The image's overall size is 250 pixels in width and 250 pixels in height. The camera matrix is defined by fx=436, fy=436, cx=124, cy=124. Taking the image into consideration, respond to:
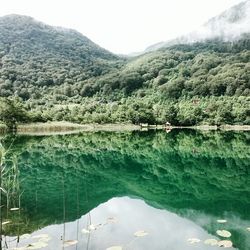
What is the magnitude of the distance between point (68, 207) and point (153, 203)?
3.88 m

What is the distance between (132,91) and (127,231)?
15332 centimetres

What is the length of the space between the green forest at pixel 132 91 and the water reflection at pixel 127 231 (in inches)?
2372

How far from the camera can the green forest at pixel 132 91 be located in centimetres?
10269

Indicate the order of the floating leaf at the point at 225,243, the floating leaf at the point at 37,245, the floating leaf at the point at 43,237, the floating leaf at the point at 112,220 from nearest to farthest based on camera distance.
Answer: the floating leaf at the point at 37,245
the floating leaf at the point at 225,243
the floating leaf at the point at 43,237
the floating leaf at the point at 112,220

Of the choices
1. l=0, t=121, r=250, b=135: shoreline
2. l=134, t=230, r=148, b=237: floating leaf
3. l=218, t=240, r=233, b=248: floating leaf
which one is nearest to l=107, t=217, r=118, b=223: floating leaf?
l=134, t=230, r=148, b=237: floating leaf

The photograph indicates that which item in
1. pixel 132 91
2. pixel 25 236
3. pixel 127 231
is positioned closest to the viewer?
pixel 25 236

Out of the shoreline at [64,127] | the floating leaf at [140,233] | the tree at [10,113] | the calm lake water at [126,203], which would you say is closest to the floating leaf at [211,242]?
the calm lake water at [126,203]

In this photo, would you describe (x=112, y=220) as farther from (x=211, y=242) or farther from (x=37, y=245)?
(x=211, y=242)

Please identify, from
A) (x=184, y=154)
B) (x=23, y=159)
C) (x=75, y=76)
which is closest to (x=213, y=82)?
(x=75, y=76)

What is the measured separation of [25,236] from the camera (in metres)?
11.9

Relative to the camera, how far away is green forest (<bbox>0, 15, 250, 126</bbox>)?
10269cm

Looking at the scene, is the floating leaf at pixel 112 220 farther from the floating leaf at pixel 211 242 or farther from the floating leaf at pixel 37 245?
the floating leaf at pixel 211 242

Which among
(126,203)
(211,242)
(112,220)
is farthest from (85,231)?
(126,203)

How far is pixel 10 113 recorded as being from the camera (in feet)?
241
